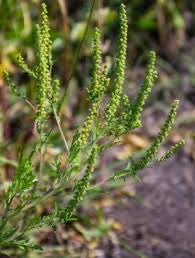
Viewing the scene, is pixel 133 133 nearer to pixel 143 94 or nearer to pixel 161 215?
pixel 161 215

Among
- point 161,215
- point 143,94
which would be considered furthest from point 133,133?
point 143,94

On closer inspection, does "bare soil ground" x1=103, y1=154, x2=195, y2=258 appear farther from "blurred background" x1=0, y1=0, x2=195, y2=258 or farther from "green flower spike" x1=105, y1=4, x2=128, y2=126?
"green flower spike" x1=105, y1=4, x2=128, y2=126

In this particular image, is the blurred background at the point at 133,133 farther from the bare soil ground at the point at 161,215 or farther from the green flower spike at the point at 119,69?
the green flower spike at the point at 119,69

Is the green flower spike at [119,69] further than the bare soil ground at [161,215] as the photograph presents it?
No

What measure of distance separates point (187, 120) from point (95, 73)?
72.5 inches

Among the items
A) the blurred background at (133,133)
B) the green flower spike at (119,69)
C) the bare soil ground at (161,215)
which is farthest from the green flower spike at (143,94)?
the bare soil ground at (161,215)

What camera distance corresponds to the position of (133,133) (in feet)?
10.6

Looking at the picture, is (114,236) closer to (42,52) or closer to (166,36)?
(42,52)

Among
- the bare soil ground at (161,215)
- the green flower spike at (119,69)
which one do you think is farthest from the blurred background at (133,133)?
the green flower spike at (119,69)

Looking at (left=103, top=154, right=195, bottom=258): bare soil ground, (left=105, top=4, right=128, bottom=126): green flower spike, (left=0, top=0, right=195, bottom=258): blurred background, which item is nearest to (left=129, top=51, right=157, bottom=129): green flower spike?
(left=105, top=4, right=128, bottom=126): green flower spike

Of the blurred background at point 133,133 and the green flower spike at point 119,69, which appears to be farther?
the blurred background at point 133,133

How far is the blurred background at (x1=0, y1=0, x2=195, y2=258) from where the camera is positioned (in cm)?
249

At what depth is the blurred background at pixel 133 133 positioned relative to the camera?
249 centimetres

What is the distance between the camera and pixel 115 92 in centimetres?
150
